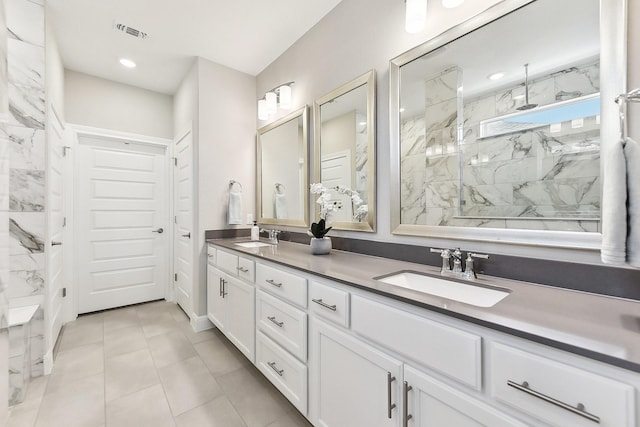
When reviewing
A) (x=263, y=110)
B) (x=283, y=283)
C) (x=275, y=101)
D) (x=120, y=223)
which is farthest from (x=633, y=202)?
(x=120, y=223)

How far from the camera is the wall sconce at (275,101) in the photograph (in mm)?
2498

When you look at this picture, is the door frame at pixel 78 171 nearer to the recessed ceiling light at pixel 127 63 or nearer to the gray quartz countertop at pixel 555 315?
the recessed ceiling light at pixel 127 63

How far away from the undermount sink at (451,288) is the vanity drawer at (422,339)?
0.20 m

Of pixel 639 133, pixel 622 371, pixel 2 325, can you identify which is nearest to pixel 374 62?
pixel 639 133

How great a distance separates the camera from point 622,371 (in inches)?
22.4

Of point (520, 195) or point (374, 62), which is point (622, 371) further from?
point (374, 62)

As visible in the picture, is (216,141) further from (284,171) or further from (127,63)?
(127,63)

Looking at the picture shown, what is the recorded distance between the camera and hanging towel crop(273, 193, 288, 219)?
2.65 meters

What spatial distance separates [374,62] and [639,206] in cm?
151

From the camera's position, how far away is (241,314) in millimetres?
2031

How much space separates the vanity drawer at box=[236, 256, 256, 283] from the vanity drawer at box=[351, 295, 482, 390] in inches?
37.0

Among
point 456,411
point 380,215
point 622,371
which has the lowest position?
point 456,411

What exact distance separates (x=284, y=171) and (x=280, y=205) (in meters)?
0.34

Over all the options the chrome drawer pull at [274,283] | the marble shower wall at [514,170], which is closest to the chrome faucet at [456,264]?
the marble shower wall at [514,170]
